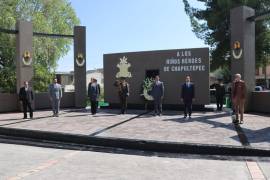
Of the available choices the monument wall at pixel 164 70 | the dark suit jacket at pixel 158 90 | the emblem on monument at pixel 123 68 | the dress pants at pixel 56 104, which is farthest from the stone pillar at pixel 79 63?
the dark suit jacket at pixel 158 90

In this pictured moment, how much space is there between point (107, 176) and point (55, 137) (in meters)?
5.45

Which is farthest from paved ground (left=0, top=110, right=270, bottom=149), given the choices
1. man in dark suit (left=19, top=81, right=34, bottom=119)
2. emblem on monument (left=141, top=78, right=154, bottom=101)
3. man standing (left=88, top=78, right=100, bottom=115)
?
emblem on monument (left=141, top=78, right=154, bottom=101)

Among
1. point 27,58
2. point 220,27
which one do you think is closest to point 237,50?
point 27,58

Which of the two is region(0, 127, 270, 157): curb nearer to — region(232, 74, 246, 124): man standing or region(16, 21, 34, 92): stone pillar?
region(232, 74, 246, 124): man standing

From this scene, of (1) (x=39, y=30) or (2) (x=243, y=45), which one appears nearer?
(2) (x=243, y=45)

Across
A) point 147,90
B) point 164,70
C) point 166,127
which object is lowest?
point 166,127

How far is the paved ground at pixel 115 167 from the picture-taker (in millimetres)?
8406

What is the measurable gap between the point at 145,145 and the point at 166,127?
3375mm

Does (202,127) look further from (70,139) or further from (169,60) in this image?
(169,60)

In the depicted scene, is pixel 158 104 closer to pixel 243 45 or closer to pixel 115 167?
pixel 243 45

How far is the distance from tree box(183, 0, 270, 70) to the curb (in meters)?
26.8

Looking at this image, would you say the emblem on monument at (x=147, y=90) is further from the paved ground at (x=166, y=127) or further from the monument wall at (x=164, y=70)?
the paved ground at (x=166, y=127)

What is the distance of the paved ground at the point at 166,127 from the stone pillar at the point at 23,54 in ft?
16.8

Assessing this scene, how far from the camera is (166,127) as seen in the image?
1512cm
